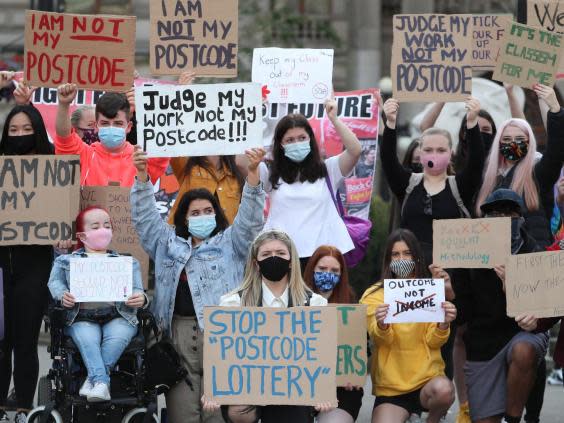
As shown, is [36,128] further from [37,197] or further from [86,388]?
[86,388]

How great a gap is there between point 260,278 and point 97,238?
1.02m

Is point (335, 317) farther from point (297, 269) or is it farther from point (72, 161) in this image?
point (72, 161)

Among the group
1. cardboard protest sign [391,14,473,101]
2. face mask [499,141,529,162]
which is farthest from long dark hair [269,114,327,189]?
face mask [499,141,529,162]

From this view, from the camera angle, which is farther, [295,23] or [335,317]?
[295,23]

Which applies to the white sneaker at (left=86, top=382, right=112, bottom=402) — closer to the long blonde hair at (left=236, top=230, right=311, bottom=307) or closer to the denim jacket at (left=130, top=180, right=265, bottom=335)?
the denim jacket at (left=130, top=180, right=265, bottom=335)

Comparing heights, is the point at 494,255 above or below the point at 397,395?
above

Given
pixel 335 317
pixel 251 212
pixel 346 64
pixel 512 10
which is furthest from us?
pixel 346 64

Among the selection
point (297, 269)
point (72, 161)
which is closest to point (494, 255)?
point (297, 269)

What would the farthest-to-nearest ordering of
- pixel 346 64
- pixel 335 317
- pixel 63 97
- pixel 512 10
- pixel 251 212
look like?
1. pixel 346 64
2. pixel 512 10
3. pixel 63 97
4. pixel 251 212
5. pixel 335 317

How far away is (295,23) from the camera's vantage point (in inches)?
1098

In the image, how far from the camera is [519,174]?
997 centimetres

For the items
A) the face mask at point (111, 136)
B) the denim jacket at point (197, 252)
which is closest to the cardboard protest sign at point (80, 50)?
the face mask at point (111, 136)

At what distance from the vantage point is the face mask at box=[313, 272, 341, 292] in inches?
368

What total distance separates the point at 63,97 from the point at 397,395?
2.64m
